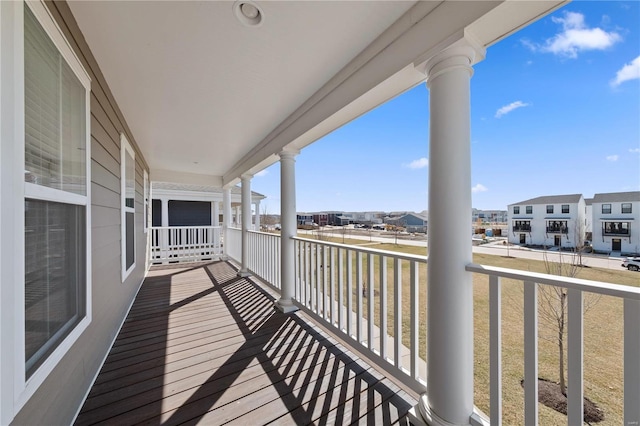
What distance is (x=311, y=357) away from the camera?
2.28m

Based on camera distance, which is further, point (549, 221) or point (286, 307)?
point (549, 221)

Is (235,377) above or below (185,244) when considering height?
below

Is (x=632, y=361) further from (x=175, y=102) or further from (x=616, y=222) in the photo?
(x=175, y=102)

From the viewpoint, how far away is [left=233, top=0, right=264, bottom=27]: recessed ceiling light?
4.95 ft

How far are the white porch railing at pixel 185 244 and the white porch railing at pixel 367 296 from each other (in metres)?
5.08

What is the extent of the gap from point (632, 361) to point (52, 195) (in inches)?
101

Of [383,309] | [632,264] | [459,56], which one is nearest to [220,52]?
[459,56]

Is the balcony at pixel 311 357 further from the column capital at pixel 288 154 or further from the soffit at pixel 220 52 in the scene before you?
the soffit at pixel 220 52

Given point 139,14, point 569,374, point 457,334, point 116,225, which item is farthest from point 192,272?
point 569,374

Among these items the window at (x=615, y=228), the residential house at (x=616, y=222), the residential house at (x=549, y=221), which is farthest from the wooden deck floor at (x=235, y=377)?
the residential house at (x=549, y=221)

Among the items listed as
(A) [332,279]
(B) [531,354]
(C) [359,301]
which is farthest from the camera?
(A) [332,279]

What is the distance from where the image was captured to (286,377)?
6.60ft

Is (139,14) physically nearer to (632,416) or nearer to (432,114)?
(432,114)
